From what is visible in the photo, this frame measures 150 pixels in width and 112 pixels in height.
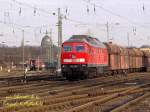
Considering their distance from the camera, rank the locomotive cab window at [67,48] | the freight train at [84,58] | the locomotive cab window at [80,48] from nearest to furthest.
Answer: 1. the freight train at [84,58]
2. the locomotive cab window at [80,48]
3. the locomotive cab window at [67,48]

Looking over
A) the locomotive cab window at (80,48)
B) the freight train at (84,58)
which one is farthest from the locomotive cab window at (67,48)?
the locomotive cab window at (80,48)

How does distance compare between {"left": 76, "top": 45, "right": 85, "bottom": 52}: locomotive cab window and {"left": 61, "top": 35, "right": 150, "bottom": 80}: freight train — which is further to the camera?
{"left": 76, "top": 45, "right": 85, "bottom": 52}: locomotive cab window

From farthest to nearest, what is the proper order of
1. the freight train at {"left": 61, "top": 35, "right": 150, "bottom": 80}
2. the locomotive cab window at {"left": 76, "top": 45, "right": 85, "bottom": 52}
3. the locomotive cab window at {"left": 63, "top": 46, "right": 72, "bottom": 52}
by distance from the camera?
the locomotive cab window at {"left": 63, "top": 46, "right": 72, "bottom": 52}, the locomotive cab window at {"left": 76, "top": 45, "right": 85, "bottom": 52}, the freight train at {"left": 61, "top": 35, "right": 150, "bottom": 80}

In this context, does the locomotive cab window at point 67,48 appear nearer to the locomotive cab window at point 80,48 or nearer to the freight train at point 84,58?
the freight train at point 84,58

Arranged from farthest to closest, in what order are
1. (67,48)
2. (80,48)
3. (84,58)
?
(67,48)
(80,48)
(84,58)

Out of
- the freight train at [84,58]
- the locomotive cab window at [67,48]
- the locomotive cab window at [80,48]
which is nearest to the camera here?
the freight train at [84,58]

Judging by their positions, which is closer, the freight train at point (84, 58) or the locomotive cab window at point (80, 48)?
the freight train at point (84, 58)

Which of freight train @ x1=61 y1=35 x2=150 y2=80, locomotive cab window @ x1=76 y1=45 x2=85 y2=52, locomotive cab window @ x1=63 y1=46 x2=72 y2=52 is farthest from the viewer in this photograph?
locomotive cab window @ x1=63 y1=46 x2=72 y2=52

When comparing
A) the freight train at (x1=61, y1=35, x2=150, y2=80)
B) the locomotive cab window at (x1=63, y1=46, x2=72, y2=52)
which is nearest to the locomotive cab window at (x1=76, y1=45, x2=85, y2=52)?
the freight train at (x1=61, y1=35, x2=150, y2=80)

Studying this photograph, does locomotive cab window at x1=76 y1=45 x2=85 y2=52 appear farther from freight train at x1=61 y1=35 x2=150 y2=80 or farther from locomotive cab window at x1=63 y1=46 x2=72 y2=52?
locomotive cab window at x1=63 y1=46 x2=72 y2=52

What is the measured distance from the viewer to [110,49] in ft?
144

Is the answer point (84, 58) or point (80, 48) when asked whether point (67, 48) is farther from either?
point (84, 58)

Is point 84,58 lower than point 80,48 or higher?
lower

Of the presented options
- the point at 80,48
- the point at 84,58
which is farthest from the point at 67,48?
the point at 84,58
